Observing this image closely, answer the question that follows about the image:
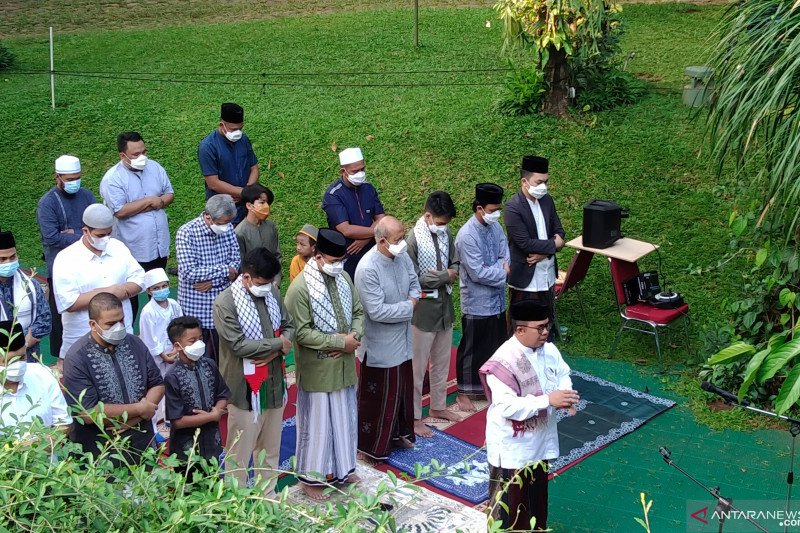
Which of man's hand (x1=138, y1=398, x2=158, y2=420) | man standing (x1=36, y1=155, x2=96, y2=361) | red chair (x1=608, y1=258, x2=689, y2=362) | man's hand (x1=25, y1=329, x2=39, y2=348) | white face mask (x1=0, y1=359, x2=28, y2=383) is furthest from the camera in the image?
red chair (x1=608, y1=258, x2=689, y2=362)

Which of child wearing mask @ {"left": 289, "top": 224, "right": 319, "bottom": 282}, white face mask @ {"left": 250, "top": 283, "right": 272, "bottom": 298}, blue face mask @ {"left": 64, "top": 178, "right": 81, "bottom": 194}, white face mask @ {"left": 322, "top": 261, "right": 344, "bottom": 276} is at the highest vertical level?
blue face mask @ {"left": 64, "top": 178, "right": 81, "bottom": 194}

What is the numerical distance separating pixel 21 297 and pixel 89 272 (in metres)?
0.47

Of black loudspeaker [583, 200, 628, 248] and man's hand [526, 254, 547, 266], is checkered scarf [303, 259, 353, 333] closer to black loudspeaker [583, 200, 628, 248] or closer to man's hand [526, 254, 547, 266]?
man's hand [526, 254, 547, 266]

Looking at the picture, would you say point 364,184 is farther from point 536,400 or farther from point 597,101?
point 597,101

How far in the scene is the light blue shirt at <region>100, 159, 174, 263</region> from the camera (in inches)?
313

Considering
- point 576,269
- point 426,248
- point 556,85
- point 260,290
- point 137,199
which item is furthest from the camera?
point 556,85

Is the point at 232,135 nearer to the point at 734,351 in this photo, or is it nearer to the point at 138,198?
the point at 138,198

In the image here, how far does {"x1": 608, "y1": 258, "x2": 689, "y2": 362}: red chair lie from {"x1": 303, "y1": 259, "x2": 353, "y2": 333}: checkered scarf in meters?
2.97

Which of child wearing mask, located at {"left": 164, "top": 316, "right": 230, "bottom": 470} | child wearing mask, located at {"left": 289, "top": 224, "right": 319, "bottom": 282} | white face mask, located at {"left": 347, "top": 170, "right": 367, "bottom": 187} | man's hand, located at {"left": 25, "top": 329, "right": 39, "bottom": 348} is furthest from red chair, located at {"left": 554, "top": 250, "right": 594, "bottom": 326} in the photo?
man's hand, located at {"left": 25, "top": 329, "right": 39, "bottom": 348}

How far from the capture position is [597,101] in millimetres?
12172

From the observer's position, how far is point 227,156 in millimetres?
8477

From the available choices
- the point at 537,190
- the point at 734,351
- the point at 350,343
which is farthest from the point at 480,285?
the point at 734,351

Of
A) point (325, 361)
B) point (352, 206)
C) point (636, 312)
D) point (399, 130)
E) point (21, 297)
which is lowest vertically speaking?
point (636, 312)

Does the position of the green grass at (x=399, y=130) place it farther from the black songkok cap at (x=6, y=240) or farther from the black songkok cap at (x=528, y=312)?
the black songkok cap at (x=6, y=240)
